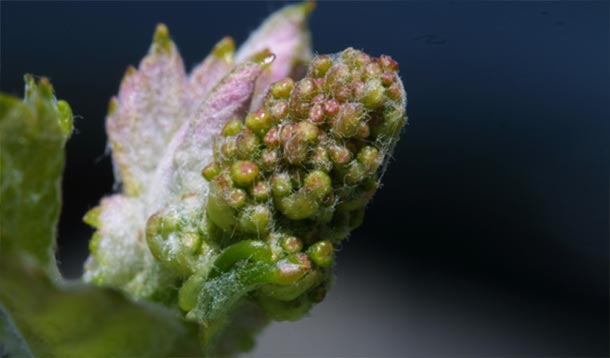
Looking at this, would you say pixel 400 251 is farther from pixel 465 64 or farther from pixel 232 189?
pixel 232 189

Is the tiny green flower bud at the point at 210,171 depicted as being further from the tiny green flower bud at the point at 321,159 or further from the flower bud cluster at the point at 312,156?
the tiny green flower bud at the point at 321,159

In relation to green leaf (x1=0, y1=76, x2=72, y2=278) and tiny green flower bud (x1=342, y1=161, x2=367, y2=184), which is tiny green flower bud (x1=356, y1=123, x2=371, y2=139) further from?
green leaf (x1=0, y1=76, x2=72, y2=278)

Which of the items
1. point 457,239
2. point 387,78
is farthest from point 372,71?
point 457,239

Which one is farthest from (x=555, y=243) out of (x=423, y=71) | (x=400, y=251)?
(x=423, y=71)

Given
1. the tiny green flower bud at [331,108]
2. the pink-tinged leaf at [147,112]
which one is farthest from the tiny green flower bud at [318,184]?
the pink-tinged leaf at [147,112]

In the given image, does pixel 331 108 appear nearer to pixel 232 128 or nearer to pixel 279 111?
pixel 279 111

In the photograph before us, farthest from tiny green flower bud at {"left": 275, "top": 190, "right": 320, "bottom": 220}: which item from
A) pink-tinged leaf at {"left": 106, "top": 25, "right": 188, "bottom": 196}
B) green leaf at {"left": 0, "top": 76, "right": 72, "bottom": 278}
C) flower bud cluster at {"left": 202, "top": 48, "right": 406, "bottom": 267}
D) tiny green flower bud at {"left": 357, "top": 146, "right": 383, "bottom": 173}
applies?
pink-tinged leaf at {"left": 106, "top": 25, "right": 188, "bottom": 196}
